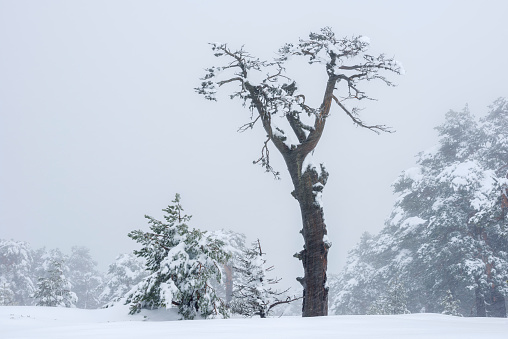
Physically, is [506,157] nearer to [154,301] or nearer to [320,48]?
[320,48]

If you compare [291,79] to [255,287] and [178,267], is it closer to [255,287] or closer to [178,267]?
[178,267]

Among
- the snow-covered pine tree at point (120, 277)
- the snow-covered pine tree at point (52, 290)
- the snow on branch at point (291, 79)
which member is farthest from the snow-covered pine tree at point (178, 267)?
the snow-covered pine tree at point (120, 277)

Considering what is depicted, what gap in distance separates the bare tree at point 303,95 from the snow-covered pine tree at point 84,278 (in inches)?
1848

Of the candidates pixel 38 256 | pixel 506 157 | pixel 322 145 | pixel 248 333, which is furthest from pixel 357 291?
pixel 38 256

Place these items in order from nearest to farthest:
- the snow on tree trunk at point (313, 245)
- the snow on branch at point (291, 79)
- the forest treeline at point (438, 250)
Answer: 1. the snow on tree trunk at point (313, 245)
2. the snow on branch at point (291, 79)
3. the forest treeline at point (438, 250)

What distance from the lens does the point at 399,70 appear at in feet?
32.8

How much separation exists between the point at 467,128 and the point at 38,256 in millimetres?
60470

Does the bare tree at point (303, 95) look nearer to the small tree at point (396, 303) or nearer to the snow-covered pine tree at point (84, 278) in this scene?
the small tree at point (396, 303)

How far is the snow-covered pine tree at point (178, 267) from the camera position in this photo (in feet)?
27.2

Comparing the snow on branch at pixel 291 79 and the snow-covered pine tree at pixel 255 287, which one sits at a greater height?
the snow on branch at pixel 291 79

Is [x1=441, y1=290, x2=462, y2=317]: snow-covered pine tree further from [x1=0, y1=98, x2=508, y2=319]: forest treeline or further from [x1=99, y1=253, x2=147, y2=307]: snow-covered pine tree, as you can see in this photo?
[x1=99, y1=253, x2=147, y2=307]: snow-covered pine tree

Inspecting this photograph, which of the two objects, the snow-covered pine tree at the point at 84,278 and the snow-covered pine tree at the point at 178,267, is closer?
the snow-covered pine tree at the point at 178,267

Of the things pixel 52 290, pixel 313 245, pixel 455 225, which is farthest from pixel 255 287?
pixel 52 290

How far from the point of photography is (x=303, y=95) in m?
10.6
